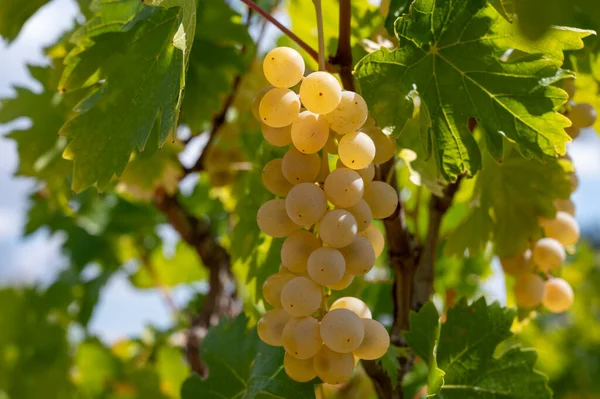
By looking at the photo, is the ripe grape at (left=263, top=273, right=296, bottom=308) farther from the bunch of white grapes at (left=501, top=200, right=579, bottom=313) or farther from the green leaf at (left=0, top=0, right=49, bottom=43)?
the green leaf at (left=0, top=0, right=49, bottom=43)

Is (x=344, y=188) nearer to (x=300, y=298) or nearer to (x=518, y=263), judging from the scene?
(x=300, y=298)

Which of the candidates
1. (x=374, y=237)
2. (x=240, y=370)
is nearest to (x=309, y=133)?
(x=374, y=237)

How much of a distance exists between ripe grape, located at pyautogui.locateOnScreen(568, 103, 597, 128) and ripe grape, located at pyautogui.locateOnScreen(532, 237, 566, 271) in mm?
156

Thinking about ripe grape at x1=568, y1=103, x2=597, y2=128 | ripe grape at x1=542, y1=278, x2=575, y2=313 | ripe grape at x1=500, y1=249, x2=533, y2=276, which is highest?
ripe grape at x1=568, y1=103, x2=597, y2=128

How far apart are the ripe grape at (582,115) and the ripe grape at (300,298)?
446 mm

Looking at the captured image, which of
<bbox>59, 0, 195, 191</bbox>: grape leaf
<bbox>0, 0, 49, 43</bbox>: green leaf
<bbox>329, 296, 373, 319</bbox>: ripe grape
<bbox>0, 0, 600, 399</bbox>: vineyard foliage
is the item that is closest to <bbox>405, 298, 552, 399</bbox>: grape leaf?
<bbox>0, 0, 600, 399</bbox>: vineyard foliage

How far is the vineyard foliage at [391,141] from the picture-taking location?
636 millimetres

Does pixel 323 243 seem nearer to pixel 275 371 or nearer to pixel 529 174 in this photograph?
pixel 275 371

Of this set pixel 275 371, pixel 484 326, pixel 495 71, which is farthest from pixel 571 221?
pixel 275 371

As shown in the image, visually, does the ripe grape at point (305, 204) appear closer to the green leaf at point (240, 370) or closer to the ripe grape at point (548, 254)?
the green leaf at point (240, 370)

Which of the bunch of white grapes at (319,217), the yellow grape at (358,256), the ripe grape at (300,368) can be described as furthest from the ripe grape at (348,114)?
the ripe grape at (300,368)

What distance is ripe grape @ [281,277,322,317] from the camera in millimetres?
588

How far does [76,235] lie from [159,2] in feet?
4.28

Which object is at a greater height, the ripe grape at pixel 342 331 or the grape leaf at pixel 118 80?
the grape leaf at pixel 118 80
